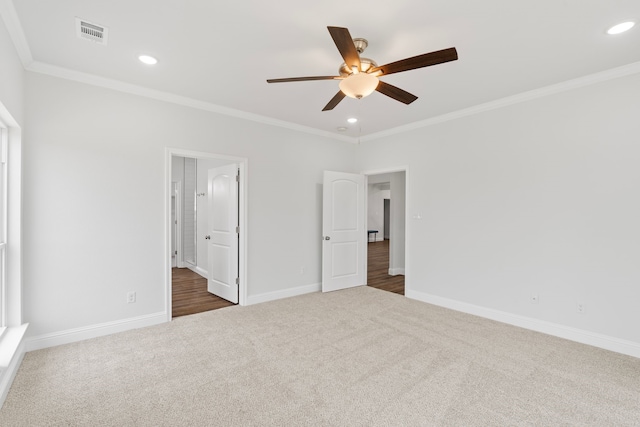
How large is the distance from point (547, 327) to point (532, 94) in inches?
99.8

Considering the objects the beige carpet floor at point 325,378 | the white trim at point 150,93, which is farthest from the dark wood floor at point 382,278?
the white trim at point 150,93

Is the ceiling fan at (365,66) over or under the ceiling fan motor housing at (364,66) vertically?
under

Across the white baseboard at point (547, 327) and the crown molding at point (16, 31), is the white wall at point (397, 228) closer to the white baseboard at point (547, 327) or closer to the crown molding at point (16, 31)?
the white baseboard at point (547, 327)

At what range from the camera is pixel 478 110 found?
3.88m

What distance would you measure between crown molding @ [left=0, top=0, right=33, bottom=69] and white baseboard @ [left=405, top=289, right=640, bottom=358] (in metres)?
5.03

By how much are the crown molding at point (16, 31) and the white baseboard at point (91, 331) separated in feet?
8.17

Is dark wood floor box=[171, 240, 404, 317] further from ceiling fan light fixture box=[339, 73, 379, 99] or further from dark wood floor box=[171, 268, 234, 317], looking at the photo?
ceiling fan light fixture box=[339, 73, 379, 99]

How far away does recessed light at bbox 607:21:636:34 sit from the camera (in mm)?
2180

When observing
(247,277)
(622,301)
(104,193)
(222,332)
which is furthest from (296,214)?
(622,301)

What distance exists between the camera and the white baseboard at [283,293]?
4316mm

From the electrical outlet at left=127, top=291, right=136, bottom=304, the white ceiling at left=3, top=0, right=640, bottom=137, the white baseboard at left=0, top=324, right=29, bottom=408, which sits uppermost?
the white ceiling at left=3, top=0, right=640, bottom=137

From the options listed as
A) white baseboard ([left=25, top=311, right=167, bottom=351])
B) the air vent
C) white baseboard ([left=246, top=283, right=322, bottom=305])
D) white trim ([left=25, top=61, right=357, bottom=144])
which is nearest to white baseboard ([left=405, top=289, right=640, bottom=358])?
white baseboard ([left=246, top=283, right=322, bottom=305])

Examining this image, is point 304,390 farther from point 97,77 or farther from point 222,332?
point 97,77

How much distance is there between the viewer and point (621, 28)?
2.24m
